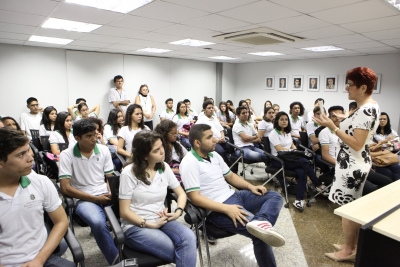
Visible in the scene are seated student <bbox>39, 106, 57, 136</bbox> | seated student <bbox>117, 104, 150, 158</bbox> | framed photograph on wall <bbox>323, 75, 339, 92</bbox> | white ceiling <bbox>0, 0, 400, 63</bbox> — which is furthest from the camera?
framed photograph on wall <bbox>323, 75, 339, 92</bbox>

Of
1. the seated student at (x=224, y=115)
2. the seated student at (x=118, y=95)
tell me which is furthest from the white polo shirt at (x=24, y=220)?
the seated student at (x=224, y=115)

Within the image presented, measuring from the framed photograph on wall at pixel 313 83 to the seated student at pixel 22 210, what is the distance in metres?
8.07

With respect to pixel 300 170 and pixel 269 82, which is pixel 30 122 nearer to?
pixel 300 170

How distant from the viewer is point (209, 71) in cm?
941

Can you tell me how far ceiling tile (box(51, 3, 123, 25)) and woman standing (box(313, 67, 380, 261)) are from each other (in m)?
2.82

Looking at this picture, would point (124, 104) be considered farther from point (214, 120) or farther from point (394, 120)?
point (394, 120)

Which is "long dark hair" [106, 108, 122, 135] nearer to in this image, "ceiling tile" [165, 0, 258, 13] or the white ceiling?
the white ceiling

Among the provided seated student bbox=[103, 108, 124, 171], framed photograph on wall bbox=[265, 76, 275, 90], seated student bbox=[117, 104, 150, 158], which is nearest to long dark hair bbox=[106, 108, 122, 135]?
seated student bbox=[103, 108, 124, 171]

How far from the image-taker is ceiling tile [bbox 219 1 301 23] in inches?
114

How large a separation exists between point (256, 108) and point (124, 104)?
500 cm

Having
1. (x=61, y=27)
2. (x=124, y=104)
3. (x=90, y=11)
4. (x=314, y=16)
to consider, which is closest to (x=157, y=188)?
(x=90, y=11)

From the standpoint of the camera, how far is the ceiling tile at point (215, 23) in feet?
11.2

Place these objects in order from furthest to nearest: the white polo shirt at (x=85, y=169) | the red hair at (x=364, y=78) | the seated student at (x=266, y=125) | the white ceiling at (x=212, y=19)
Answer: the seated student at (x=266, y=125)
the white ceiling at (x=212, y=19)
the white polo shirt at (x=85, y=169)
the red hair at (x=364, y=78)

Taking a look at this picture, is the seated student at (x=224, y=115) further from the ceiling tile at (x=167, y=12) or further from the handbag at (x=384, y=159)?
the handbag at (x=384, y=159)
